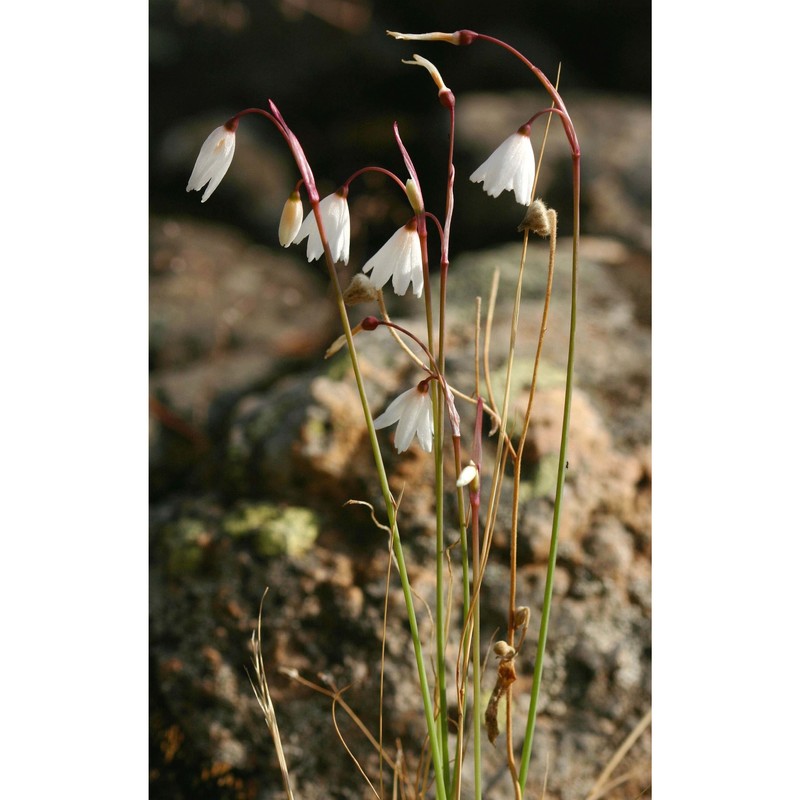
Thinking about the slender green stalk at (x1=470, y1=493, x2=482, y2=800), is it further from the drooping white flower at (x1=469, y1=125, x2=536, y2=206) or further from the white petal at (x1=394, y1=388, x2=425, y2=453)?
the drooping white flower at (x1=469, y1=125, x2=536, y2=206)

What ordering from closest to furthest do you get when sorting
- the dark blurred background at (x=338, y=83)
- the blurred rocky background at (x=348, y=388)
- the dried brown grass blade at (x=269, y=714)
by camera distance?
1. the dried brown grass blade at (x=269, y=714)
2. the blurred rocky background at (x=348, y=388)
3. the dark blurred background at (x=338, y=83)

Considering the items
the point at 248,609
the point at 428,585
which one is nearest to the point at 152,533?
the point at 248,609

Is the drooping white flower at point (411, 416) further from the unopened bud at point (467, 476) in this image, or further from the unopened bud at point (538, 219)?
the unopened bud at point (538, 219)

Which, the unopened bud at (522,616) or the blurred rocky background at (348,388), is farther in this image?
the blurred rocky background at (348,388)

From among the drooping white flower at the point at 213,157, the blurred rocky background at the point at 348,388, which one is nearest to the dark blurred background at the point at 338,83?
the blurred rocky background at the point at 348,388

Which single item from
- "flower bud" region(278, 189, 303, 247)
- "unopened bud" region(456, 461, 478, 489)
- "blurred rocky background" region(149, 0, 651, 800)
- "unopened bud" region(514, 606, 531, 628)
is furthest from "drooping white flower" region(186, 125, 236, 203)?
"blurred rocky background" region(149, 0, 651, 800)
